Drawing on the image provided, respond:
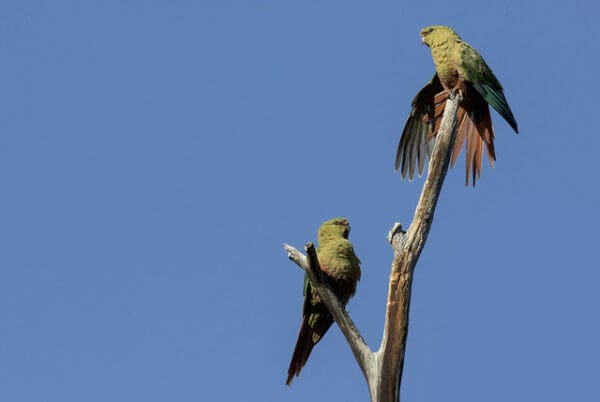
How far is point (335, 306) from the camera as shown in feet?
24.3

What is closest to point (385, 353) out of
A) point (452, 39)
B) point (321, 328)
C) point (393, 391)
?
point (393, 391)

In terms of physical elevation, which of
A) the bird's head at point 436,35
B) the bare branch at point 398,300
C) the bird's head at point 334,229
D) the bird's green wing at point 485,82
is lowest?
the bare branch at point 398,300

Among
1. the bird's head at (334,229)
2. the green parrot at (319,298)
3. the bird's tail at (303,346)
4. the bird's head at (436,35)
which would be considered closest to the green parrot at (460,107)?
the bird's head at (436,35)

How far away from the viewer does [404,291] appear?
7.07m

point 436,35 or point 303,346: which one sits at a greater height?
point 436,35

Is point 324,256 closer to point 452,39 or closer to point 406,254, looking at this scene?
point 406,254

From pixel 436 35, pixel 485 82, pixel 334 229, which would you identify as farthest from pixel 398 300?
pixel 436 35

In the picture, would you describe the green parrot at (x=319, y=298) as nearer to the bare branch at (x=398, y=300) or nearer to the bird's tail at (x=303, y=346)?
the bird's tail at (x=303, y=346)

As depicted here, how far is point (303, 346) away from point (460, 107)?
251 cm

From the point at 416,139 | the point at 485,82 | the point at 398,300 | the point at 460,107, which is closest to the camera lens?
the point at 398,300

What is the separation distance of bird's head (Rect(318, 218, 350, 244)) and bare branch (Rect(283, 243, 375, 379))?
3.52 ft

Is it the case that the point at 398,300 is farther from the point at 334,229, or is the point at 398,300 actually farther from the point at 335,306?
the point at 334,229

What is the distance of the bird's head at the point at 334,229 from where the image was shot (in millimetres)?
8445

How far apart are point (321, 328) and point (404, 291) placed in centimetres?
135
